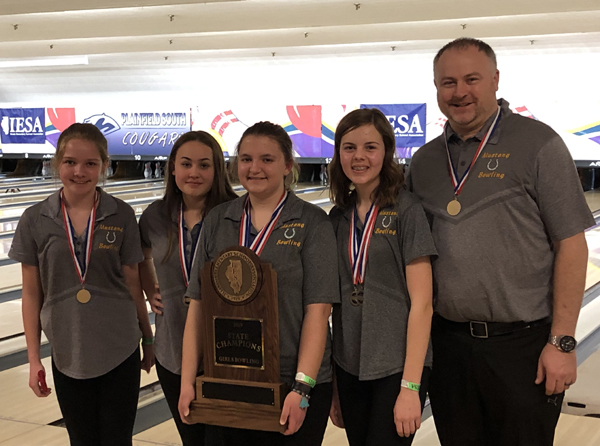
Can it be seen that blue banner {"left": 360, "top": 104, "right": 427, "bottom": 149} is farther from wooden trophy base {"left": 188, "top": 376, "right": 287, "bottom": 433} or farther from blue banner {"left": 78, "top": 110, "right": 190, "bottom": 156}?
wooden trophy base {"left": 188, "top": 376, "right": 287, "bottom": 433}

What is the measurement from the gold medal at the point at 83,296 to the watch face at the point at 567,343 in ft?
4.29

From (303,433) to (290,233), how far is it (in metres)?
0.49

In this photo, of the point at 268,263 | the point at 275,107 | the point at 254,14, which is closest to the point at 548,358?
the point at 268,263

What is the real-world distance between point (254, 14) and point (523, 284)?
4950 mm

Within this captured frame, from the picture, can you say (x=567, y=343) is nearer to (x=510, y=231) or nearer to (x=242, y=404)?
(x=510, y=231)

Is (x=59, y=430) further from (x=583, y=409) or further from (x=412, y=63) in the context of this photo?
(x=412, y=63)

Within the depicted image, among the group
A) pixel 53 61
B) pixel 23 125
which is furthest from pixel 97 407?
pixel 23 125

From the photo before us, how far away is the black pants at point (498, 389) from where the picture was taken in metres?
1.79

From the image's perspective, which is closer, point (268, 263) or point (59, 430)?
point (268, 263)

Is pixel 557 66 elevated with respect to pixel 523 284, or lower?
elevated

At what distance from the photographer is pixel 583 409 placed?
9.57 feet

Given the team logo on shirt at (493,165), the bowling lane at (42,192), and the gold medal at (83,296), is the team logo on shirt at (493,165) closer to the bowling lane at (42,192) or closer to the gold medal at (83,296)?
the gold medal at (83,296)

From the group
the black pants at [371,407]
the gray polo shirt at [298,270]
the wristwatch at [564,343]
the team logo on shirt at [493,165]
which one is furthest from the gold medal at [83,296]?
the wristwatch at [564,343]

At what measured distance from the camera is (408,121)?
35.1 feet
